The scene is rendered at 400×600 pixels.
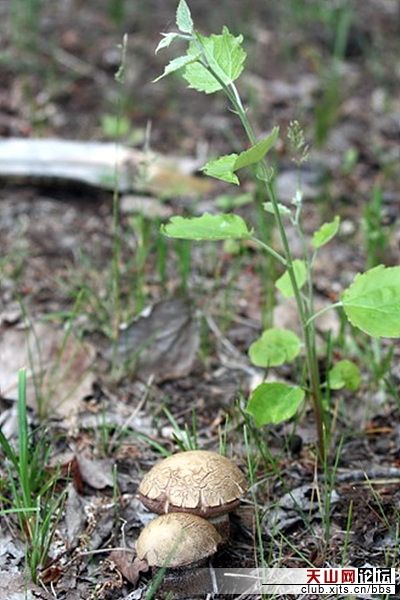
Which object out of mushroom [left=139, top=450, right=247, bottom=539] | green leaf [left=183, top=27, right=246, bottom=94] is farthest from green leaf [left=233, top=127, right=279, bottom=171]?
mushroom [left=139, top=450, right=247, bottom=539]

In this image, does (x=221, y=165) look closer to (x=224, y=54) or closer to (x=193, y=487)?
(x=224, y=54)

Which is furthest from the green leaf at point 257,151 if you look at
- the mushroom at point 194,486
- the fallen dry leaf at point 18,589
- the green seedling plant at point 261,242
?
the fallen dry leaf at point 18,589

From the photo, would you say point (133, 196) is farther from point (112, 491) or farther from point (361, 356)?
point (112, 491)

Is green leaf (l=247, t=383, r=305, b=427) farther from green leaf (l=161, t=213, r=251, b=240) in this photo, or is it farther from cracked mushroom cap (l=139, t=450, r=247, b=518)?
green leaf (l=161, t=213, r=251, b=240)

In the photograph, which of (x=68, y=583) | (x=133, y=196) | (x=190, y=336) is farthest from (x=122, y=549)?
(x=133, y=196)

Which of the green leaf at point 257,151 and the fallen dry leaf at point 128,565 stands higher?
the green leaf at point 257,151

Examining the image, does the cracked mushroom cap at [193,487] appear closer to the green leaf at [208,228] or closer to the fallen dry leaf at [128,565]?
the fallen dry leaf at [128,565]
